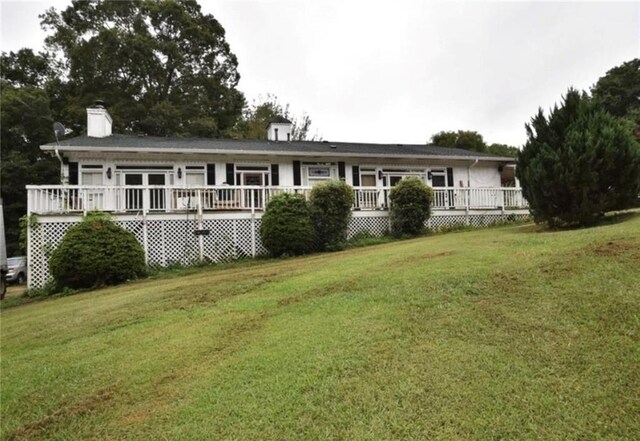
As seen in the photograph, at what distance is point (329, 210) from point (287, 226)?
1.40m

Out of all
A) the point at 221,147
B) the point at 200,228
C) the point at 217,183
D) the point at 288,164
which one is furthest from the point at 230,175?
the point at 200,228

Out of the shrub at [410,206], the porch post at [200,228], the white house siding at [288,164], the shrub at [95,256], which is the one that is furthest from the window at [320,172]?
the shrub at [95,256]

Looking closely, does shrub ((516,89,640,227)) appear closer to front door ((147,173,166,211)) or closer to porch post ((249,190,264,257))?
porch post ((249,190,264,257))

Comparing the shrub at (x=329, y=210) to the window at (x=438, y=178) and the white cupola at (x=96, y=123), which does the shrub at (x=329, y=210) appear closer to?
the window at (x=438, y=178)

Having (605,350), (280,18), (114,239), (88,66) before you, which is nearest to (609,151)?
(605,350)

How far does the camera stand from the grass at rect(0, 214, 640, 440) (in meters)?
2.91

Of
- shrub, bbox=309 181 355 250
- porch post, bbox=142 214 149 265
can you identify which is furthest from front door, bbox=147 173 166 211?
shrub, bbox=309 181 355 250

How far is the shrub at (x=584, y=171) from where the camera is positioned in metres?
9.11

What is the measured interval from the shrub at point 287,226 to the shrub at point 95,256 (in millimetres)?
3486

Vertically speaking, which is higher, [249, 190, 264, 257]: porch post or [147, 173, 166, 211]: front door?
[147, 173, 166, 211]: front door

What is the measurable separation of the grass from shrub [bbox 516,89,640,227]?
3.24 metres

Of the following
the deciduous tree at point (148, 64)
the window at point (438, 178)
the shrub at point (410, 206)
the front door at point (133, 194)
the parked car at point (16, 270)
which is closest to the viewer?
the front door at point (133, 194)

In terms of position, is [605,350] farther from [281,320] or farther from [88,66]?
[88,66]

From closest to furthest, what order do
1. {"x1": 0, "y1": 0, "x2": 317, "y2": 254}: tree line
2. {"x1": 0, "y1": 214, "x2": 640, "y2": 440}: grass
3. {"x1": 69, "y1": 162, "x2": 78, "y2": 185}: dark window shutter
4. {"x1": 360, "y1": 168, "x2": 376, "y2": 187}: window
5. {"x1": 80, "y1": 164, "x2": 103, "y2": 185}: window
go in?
{"x1": 0, "y1": 214, "x2": 640, "y2": 440}: grass, {"x1": 69, "y1": 162, "x2": 78, "y2": 185}: dark window shutter, {"x1": 80, "y1": 164, "x2": 103, "y2": 185}: window, {"x1": 360, "y1": 168, "x2": 376, "y2": 187}: window, {"x1": 0, "y1": 0, "x2": 317, "y2": 254}: tree line
